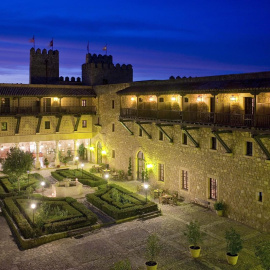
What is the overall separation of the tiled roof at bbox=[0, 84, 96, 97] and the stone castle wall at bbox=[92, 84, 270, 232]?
544cm

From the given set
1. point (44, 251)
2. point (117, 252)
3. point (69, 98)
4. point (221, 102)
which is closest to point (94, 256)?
point (117, 252)

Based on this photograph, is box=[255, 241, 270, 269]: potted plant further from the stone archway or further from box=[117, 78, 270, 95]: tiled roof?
the stone archway

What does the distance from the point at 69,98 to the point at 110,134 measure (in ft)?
20.2

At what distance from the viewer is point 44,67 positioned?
41938 millimetres

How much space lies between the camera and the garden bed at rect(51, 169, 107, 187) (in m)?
28.4

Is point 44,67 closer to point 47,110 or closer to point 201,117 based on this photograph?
point 47,110

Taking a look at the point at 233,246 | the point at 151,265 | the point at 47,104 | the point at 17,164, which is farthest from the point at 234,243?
the point at 47,104

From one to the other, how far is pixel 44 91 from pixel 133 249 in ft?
71.3

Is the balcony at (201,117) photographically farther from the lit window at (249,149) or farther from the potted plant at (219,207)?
the potted plant at (219,207)

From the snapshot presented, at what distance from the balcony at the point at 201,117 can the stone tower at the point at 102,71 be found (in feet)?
38.0

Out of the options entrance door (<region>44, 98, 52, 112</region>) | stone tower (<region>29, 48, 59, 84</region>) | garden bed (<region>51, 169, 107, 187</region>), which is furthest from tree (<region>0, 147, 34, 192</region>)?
stone tower (<region>29, 48, 59, 84</region>)

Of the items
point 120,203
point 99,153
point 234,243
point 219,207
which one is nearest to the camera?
point 234,243

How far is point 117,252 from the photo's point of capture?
1608 cm

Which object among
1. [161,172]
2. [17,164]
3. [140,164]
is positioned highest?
[17,164]
